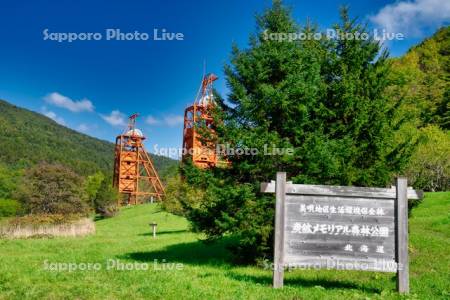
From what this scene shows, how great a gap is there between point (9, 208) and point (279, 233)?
66.7 meters

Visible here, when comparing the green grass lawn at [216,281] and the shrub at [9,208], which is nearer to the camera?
the green grass lawn at [216,281]

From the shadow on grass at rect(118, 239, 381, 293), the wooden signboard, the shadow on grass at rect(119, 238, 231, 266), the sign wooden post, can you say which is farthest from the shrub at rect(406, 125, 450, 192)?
the wooden signboard

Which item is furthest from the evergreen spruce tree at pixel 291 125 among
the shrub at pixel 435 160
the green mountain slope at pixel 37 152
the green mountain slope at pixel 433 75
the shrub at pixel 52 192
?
the green mountain slope at pixel 37 152

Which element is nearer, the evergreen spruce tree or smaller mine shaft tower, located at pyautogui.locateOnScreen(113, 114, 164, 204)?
the evergreen spruce tree

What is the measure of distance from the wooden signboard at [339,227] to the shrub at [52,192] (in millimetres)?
40863

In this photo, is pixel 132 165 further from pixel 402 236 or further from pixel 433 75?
pixel 402 236

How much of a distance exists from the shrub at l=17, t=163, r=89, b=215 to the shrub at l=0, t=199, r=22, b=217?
21129 millimetres

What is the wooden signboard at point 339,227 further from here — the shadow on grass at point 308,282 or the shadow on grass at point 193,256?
the shadow on grass at point 193,256

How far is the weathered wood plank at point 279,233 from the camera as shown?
8414 mm

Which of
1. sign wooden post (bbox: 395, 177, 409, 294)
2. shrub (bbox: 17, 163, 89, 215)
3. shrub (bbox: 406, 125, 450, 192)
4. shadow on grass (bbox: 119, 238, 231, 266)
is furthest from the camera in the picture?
shrub (bbox: 17, 163, 89, 215)

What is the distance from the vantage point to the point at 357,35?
530 inches

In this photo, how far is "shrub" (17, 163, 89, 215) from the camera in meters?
45.4

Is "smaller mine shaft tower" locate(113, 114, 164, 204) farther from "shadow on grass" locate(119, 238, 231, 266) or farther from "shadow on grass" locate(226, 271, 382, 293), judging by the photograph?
"shadow on grass" locate(226, 271, 382, 293)

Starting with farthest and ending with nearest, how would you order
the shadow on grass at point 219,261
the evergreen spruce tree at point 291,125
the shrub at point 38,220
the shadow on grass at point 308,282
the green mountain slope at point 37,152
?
the green mountain slope at point 37,152 → the shrub at point 38,220 → the evergreen spruce tree at point 291,125 → the shadow on grass at point 219,261 → the shadow on grass at point 308,282
